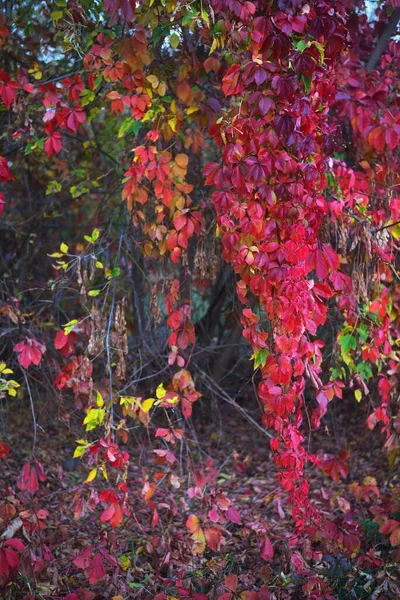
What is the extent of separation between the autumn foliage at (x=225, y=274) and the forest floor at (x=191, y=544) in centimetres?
1

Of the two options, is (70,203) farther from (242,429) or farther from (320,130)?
(320,130)

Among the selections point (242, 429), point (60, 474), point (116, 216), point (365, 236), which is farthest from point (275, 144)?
point (242, 429)

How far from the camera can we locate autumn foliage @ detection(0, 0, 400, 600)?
8.87 feet

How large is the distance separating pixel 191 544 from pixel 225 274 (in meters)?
1.59

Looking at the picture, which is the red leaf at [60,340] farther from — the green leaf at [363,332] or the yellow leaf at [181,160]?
the green leaf at [363,332]

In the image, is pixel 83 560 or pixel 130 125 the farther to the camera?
pixel 130 125

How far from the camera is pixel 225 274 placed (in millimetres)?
4121

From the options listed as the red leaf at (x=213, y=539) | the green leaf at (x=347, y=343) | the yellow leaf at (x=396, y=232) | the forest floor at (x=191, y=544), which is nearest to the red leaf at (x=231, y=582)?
the forest floor at (x=191, y=544)

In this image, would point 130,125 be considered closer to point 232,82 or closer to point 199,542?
point 232,82

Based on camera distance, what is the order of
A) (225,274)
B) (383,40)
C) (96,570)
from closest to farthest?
(96,570) < (383,40) < (225,274)

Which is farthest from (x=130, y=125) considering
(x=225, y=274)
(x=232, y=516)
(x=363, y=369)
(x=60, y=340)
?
(x=232, y=516)

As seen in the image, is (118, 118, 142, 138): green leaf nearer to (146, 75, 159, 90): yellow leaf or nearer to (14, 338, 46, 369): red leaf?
(146, 75, 159, 90): yellow leaf

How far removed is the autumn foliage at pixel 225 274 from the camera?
8.87 ft

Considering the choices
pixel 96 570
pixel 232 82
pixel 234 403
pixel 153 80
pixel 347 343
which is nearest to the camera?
pixel 232 82
